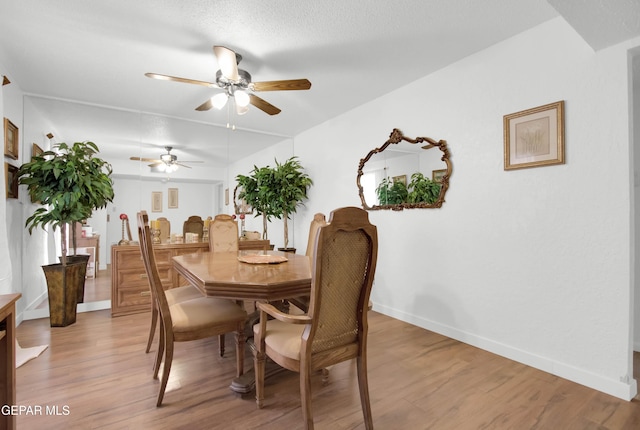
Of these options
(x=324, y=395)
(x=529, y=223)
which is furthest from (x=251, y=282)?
(x=529, y=223)

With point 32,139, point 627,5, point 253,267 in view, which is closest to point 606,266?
point 627,5

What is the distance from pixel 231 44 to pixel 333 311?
2253mm

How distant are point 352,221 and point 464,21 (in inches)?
74.1

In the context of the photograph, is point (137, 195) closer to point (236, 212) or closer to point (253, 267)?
point (236, 212)

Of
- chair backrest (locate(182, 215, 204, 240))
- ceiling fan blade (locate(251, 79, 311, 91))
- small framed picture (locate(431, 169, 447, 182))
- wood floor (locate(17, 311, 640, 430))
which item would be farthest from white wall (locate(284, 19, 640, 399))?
chair backrest (locate(182, 215, 204, 240))

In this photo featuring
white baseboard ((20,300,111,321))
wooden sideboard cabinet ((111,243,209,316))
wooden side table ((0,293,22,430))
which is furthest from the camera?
wooden sideboard cabinet ((111,243,209,316))

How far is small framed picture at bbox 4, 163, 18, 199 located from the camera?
2.83 metres

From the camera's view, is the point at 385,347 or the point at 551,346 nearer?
the point at 551,346

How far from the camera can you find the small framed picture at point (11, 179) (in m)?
2.83

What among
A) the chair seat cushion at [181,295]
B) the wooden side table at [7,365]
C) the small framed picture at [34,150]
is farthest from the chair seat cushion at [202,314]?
the small framed picture at [34,150]

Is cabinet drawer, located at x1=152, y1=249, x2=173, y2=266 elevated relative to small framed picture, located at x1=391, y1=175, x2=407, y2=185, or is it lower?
lower

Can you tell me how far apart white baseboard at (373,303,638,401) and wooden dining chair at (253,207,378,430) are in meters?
1.52

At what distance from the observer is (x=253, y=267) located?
2.09 meters

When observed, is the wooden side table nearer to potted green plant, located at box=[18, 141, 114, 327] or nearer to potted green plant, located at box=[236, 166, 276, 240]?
potted green plant, located at box=[18, 141, 114, 327]
